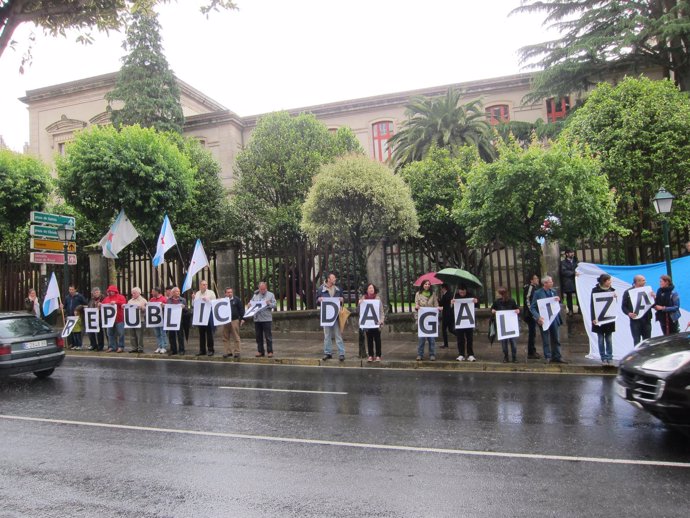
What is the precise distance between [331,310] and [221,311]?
300cm

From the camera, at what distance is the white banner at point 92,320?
1500 cm

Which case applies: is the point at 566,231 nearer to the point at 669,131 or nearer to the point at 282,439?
the point at 669,131

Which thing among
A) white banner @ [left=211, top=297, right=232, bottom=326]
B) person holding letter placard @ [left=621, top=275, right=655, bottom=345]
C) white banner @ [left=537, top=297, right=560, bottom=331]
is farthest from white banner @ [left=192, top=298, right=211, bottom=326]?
person holding letter placard @ [left=621, top=275, right=655, bottom=345]

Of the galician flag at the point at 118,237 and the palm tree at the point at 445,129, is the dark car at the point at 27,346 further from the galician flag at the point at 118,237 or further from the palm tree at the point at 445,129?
the palm tree at the point at 445,129

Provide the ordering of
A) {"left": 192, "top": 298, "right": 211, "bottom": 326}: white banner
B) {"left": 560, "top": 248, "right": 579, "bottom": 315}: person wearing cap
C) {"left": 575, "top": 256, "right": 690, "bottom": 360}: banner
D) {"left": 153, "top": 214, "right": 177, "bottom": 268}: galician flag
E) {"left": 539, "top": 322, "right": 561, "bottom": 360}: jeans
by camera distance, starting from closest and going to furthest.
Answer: {"left": 539, "top": 322, "right": 561, "bottom": 360}: jeans → {"left": 575, "top": 256, "right": 690, "bottom": 360}: banner → {"left": 192, "top": 298, "right": 211, "bottom": 326}: white banner → {"left": 560, "top": 248, "right": 579, "bottom": 315}: person wearing cap → {"left": 153, "top": 214, "right": 177, "bottom": 268}: galician flag

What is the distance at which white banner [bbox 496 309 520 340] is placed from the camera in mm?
11062

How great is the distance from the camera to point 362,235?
14.9 metres

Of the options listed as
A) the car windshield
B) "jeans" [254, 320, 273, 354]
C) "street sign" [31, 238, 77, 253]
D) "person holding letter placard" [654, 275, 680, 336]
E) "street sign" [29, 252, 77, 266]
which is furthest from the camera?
"street sign" [29, 252, 77, 266]

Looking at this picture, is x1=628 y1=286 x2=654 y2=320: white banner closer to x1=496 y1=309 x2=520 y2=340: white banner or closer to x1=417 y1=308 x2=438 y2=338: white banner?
x1=496 y1=309 x2=520 y2=340: white banner

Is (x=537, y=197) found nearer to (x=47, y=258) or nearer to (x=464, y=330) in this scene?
(x=464, y=330)

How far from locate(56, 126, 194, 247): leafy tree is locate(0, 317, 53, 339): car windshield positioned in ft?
26.4

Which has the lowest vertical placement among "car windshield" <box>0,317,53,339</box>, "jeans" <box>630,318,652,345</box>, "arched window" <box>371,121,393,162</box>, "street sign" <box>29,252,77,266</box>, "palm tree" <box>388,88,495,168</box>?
"jeans" <box>630,318,652,345</box>

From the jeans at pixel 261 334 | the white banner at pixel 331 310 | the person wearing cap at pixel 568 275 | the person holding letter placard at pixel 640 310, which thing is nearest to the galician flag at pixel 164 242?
the jeans at pixel 261 334

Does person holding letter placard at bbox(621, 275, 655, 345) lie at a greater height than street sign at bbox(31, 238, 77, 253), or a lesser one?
lesser
